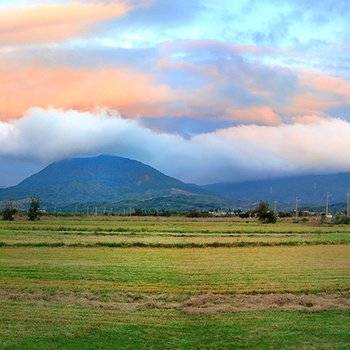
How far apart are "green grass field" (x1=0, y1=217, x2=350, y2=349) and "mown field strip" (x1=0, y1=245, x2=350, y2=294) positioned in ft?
0.23

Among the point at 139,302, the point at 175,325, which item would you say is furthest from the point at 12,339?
the point at 139,302

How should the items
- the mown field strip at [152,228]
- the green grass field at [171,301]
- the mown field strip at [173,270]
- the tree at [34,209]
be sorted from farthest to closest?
the tree at [34,209]
the mown field strip at [152,228]
the mown field strip at [173,270]
the green grass field at [171,301]

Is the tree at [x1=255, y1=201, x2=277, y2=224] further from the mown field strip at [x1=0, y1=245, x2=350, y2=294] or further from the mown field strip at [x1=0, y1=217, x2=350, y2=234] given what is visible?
the mown field strip at [x1=0, y1=245, x2=350, y2=294]

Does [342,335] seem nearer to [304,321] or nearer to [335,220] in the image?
[304,321]

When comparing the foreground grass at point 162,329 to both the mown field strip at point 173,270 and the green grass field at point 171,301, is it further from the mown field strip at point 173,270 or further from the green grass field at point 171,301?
the mown field strip at point 173,270

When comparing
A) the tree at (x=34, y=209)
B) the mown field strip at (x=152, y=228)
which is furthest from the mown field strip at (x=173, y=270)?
the tree at (x=34, y=209)

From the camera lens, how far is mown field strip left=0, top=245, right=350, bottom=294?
32062mm

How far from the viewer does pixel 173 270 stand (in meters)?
40.6

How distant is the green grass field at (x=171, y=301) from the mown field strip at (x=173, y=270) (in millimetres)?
70

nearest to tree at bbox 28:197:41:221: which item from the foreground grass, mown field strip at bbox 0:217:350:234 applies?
mown field strip at bbox 0:217:350:234

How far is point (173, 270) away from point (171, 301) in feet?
43.7

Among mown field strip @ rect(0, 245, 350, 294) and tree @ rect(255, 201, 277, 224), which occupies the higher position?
tree @ rect(255, 201, 277, 224)

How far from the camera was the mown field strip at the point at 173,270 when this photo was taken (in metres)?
32.1

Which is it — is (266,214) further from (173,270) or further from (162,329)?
(162,329)
